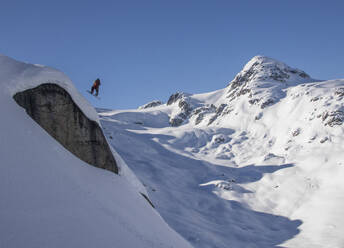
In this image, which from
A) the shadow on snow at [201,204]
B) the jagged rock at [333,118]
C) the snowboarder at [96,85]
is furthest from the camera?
the jagged rock at [333,118]

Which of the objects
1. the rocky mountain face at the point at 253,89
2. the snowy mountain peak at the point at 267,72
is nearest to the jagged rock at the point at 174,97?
the rocky mountain face at the point at 253,89

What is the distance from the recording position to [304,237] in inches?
1222

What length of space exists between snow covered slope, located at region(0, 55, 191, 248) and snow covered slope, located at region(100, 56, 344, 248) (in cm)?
1558

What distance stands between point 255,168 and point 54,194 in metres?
48.5

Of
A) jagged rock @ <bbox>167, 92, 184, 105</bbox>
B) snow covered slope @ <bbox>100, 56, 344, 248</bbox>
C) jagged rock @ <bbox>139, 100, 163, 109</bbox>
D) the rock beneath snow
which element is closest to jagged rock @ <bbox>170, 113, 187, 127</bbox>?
snow covered slope @ <bbox>100, 56, 344, 248</bbox>

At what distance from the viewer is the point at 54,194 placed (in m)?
8.28

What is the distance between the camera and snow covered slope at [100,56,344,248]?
31.4m

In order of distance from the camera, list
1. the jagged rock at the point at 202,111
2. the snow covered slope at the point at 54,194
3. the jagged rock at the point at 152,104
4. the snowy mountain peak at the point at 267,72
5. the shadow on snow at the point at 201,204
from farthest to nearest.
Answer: the jagged rock at the point at 152,104 → the snowy mountain peak at the point at 267,72 → the jagged rock at the point at 202,111 → the shadow on snow at the point at 201,204 → the snow covered slope at the point at 54,194

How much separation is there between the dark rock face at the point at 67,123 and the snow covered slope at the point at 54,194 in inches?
11.4

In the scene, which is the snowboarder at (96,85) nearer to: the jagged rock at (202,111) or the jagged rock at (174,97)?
the jagged rock at (202,111)

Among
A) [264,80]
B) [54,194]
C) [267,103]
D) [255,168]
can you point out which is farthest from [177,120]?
[54,194]

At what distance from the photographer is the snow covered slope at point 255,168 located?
31.4m

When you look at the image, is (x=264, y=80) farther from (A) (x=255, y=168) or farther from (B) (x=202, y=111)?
(A) (x=255, y=168)

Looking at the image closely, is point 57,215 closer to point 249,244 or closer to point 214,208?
point 249,244
